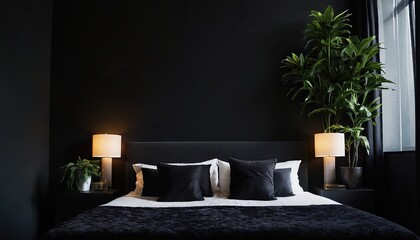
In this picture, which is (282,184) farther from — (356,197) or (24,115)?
(24,115)

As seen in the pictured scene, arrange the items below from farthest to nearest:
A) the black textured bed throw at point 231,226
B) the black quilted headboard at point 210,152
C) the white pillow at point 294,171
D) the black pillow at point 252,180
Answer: the black quilted headboard at point 210,152 < the white pillow at point 294,171 < the black pillow at point 252,180 < the black textured bed throw at point 231,226

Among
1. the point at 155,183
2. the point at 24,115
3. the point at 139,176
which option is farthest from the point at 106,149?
the point at 24,115

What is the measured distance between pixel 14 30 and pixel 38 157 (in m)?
1.41

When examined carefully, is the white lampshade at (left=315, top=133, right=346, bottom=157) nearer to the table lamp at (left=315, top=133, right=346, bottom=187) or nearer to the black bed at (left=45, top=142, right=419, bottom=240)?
the table lamp at (left=315, top=133, right=346, bottom=187)

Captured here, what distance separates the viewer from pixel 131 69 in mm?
4785

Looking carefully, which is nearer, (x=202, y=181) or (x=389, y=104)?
(x=202, y=181)

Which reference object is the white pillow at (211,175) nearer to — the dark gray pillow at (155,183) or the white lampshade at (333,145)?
the dark gray pillow at (155,183)

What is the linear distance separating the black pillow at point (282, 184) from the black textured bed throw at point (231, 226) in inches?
42.3

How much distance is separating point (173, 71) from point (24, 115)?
1.71m

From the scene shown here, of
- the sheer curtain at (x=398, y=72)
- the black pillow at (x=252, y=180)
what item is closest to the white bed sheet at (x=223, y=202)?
the black pillow at (x=252, y=180)

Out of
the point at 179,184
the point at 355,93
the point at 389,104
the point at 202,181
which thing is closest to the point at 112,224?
the point at 179,184

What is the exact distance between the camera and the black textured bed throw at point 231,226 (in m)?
2.32

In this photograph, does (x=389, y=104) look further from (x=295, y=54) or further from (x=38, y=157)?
(x=38, y=157)

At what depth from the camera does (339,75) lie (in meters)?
4.33
